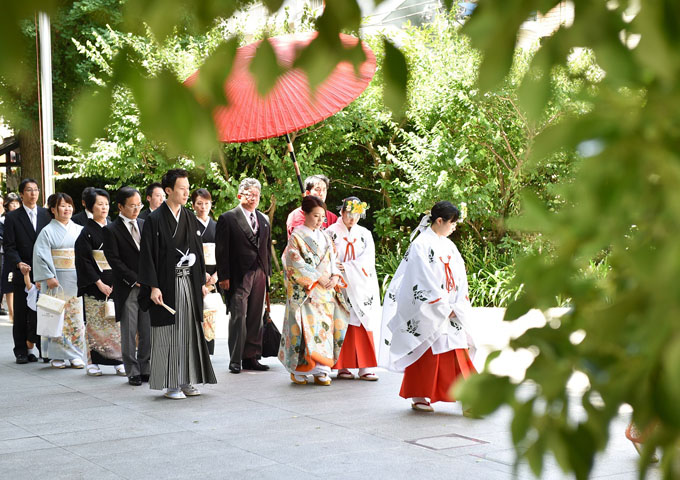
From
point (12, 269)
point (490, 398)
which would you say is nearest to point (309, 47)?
point (490, 398)

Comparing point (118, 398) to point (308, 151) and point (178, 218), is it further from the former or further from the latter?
point (308, 151)

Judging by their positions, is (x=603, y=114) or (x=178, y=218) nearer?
(x=603, y=114)

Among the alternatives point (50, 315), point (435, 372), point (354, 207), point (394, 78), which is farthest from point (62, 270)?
point (394, 78)

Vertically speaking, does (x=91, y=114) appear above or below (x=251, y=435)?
above

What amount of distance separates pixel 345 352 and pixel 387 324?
3.95 ft

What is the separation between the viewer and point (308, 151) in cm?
1583

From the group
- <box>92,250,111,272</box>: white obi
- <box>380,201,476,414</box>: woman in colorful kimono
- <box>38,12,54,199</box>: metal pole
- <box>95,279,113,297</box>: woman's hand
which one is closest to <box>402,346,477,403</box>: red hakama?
<box>380,201,476,414</box>: woman in colorful kimono

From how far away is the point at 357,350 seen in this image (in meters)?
8.55

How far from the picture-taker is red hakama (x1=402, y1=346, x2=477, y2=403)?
22.4ft

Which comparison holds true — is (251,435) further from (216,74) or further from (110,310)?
(216,74)

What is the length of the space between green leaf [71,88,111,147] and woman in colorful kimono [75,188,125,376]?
7.45 meters

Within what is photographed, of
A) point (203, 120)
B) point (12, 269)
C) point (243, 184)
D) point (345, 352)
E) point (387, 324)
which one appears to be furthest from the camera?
point (12, 269)

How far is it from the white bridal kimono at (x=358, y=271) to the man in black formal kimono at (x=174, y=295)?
5.29 feet

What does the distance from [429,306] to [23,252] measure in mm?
5362
